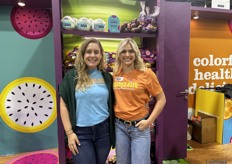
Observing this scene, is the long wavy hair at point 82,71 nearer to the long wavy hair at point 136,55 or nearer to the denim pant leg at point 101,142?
the long wavy hair at point 136,55

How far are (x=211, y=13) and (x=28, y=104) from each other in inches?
122

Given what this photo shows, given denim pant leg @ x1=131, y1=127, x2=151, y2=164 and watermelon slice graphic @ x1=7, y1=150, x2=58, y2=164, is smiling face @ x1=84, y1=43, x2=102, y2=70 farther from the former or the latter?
watermelon slice graphic @ x1=7, y1=150, x2=58, y2=164

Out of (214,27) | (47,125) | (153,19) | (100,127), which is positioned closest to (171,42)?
(153,19)

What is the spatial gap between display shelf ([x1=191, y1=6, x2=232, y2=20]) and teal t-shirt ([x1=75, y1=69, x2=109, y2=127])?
215 centimetres

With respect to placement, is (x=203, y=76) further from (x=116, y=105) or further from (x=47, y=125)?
(x=47, y=125)

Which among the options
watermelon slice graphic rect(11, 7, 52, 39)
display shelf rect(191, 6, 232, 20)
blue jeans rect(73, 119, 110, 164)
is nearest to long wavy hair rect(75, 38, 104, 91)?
blue jeans rect(73, 119, 110, 164)

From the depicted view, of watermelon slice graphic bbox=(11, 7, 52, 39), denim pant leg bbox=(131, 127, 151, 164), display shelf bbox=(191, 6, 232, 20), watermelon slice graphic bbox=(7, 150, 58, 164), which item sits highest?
display shelf bbox=(191, 6, 232, 20)

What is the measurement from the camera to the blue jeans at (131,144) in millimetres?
1601

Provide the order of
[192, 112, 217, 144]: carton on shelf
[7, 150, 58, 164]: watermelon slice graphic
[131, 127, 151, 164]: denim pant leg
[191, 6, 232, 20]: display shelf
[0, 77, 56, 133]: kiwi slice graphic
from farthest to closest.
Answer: [192, 112, 217, 144]: carton on shelf
[191, 6, 232, 20]: display shelf
[0, 77, 56, 133]: kiwi slice graphic
[7, 150, 58, 164]: watermelon slice graphic
[131, 127, 151, 164]: denim pant leg

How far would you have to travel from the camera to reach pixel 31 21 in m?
2.79

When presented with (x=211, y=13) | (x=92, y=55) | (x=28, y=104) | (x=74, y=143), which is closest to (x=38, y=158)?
(x=28, y=104)

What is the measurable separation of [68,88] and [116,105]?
1.36 feet

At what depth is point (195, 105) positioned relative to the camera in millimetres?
3615

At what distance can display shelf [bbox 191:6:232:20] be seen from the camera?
9.72 ft
